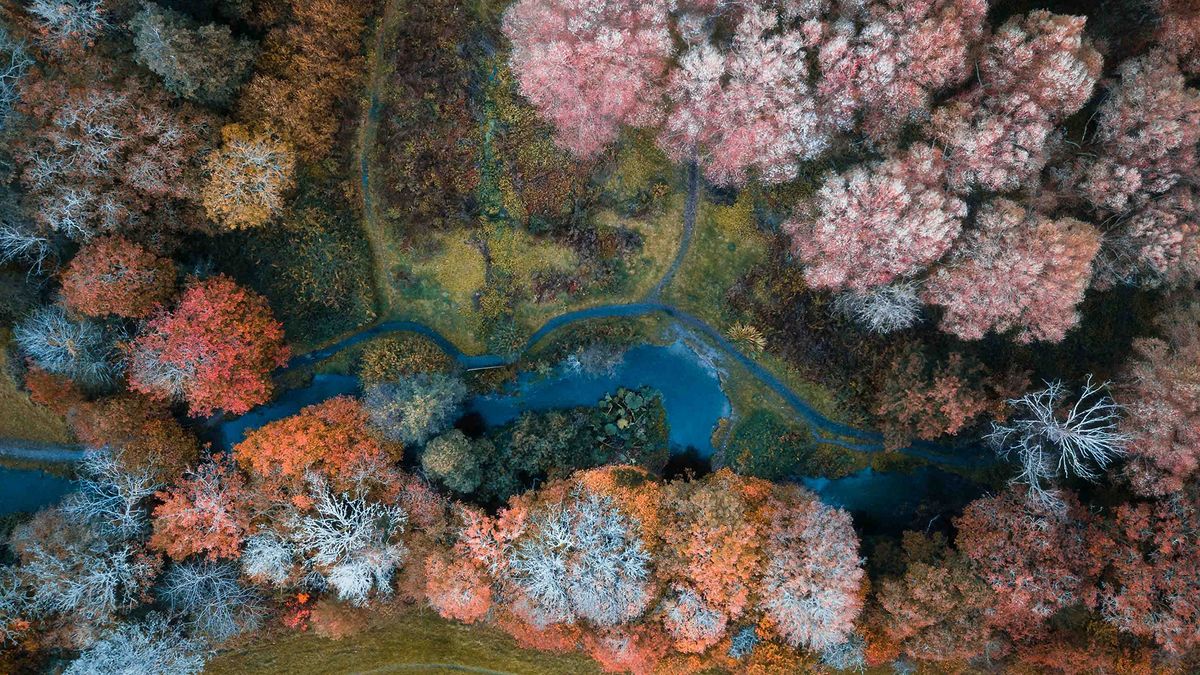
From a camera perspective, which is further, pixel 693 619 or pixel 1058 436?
pixel 693 619

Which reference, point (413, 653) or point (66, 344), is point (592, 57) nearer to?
point (66, 344)

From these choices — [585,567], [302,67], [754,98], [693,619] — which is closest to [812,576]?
[693,619]

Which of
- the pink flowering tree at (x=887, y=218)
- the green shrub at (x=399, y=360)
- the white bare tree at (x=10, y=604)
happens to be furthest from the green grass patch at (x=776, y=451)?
the white bare tree at (x=10, y=604)

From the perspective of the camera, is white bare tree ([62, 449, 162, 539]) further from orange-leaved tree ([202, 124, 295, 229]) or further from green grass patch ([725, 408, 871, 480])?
green grass patch ([725, 408, 871, 480])

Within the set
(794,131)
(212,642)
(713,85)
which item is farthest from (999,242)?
(212,642)

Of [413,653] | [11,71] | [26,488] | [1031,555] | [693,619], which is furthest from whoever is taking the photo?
[413,653]
